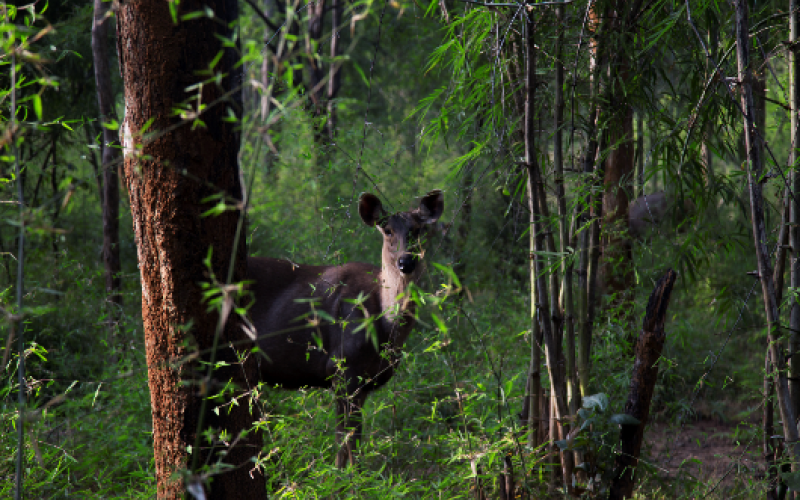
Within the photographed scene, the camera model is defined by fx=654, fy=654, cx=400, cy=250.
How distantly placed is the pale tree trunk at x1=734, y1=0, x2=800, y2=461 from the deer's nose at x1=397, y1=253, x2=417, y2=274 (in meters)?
1.93

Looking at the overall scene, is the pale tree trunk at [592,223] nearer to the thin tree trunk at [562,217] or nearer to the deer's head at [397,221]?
the thin tree trunk at [562,217]

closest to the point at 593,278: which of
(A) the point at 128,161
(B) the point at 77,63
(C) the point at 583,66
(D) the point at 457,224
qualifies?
(C) the point at 583,66

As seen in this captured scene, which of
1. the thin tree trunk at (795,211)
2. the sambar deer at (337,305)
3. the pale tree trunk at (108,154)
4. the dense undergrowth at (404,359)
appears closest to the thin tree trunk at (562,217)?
the dense undergrowth at (404,359)

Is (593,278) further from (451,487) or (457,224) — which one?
(457,224)

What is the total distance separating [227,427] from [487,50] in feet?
6.43

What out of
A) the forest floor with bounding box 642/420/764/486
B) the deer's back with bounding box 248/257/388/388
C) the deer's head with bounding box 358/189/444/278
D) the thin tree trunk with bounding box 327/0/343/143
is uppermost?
the thin tree trunk with bounding box 327/0/343/143

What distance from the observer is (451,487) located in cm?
325

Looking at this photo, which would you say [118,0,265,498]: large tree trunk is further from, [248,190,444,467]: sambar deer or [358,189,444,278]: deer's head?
[358,189,444,278]: deer's head

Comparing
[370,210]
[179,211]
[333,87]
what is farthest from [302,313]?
[333,87]

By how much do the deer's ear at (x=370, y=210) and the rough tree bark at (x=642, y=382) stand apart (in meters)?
1.98

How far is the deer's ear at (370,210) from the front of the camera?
168 inches

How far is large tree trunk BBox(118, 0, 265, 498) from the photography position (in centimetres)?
210

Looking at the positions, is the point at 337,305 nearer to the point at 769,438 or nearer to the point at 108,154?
the point at 108,154

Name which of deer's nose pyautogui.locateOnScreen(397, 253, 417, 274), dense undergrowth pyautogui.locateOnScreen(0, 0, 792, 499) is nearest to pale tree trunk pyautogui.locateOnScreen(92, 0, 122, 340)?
dense undergrowth pyautogui.locateOnScreen(0, 0, 792, 499)
